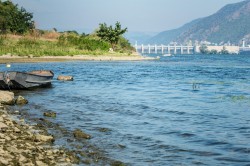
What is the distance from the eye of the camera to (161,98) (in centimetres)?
2973

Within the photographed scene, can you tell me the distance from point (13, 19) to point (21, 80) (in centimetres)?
9437

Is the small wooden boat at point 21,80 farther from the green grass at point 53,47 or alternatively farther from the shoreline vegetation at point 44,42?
the green grass at point 53,47

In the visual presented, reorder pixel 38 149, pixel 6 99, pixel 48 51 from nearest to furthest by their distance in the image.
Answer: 1. pixel 38 149
2. pixel 6 99
3. pixel 48 51

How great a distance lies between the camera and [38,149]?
500 inches

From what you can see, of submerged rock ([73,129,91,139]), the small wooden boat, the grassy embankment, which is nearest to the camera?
submerged rock ([73,129,91,139])

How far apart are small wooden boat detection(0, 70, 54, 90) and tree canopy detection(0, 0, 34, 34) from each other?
84.0m

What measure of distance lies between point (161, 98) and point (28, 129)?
1516cm

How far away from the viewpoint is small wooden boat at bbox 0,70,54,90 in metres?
31.5

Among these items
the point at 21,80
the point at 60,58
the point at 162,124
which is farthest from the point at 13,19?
the point at 162,124

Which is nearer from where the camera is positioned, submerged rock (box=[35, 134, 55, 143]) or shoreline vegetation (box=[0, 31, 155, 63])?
submerged rock (box=[35, 134, 55, 143])

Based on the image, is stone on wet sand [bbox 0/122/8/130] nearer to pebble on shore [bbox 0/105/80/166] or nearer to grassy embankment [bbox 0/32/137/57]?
pebble on shore [bbox 0/105/80/166]

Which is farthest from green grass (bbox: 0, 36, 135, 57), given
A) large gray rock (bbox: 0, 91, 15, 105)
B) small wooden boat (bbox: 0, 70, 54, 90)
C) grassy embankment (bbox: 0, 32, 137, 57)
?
large gray rock (bbox: 0, 91, 15, 105)

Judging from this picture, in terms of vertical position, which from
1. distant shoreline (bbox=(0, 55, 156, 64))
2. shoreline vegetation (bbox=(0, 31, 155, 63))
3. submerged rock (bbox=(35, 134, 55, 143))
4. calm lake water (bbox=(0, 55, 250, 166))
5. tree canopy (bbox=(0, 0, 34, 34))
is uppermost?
tree canopy (bbox=(0, 0, 34, 34))

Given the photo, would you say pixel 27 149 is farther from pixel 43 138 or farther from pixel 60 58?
pixel 60 58
